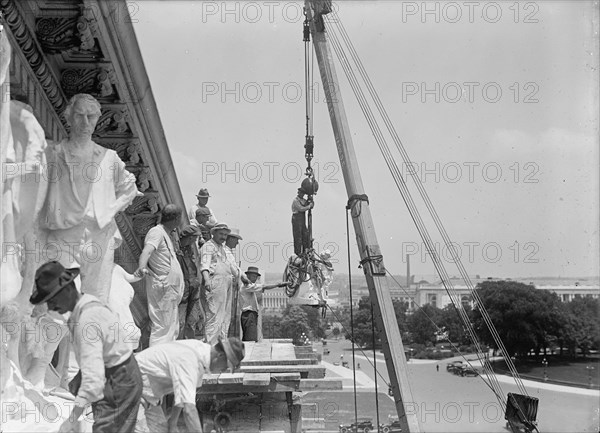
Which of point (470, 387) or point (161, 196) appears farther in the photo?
point (470, 387)

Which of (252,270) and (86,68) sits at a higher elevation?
(86,68)

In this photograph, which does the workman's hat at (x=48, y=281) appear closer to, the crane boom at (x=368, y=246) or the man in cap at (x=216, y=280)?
the man in cap at (x=216, y=280)

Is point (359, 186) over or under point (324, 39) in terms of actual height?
under

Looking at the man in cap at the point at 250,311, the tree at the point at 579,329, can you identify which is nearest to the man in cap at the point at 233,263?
the man in cap at the point at 250,311

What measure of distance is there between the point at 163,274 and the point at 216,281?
10.2 ft

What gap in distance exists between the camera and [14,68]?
8.00 m

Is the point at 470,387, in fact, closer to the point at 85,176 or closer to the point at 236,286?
the point at 236,286

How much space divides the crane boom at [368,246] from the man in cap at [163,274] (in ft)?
→ 13.1

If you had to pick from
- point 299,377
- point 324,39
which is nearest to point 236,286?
point 299,377

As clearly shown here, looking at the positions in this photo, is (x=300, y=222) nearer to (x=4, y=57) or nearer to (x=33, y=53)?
(x=33, y=53)

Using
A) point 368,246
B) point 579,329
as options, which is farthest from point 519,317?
point 368,246

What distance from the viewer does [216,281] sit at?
35.3ft

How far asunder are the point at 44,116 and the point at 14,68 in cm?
131

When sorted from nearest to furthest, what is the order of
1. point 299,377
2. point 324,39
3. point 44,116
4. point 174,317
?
1. point 174,317
2. point 299,377
3. point 44,116
4. point 324,39
